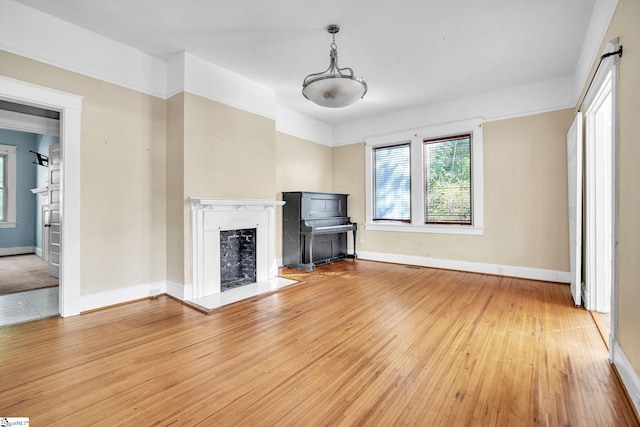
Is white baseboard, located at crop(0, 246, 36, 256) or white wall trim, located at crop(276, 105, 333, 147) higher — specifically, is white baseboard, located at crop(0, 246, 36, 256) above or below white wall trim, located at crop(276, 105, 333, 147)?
below

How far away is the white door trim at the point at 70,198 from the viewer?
3039 millimetres

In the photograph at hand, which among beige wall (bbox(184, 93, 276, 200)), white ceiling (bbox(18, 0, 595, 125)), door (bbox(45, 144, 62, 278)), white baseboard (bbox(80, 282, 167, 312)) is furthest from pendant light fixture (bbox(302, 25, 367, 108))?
door (bbox(45, 144, 62, 278))

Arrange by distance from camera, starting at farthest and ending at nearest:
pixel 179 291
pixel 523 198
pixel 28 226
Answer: pixel 28 226
pixel 523 198
pixel 179 291

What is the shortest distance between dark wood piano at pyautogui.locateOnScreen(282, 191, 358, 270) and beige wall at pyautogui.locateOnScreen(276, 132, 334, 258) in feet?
0.67

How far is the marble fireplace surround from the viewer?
3617 mm

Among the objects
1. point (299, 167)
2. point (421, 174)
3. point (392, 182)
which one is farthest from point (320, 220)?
point (421, 174)

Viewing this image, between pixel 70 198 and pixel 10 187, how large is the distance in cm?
557

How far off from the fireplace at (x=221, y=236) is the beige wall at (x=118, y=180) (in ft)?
1.79

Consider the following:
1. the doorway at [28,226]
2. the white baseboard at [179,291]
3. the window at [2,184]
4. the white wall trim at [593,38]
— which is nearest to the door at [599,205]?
the white wall trim at [593,38]

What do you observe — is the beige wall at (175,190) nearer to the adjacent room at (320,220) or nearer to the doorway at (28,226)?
the adjacent room at (320,220)

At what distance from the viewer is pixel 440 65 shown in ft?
12.9

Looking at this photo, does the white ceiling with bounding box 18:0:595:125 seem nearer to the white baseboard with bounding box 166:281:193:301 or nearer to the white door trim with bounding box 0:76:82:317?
the white door trim with bounding box 0:76:82:317

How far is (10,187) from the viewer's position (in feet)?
21.7

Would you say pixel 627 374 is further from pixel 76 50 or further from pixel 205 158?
pixel 76 50
